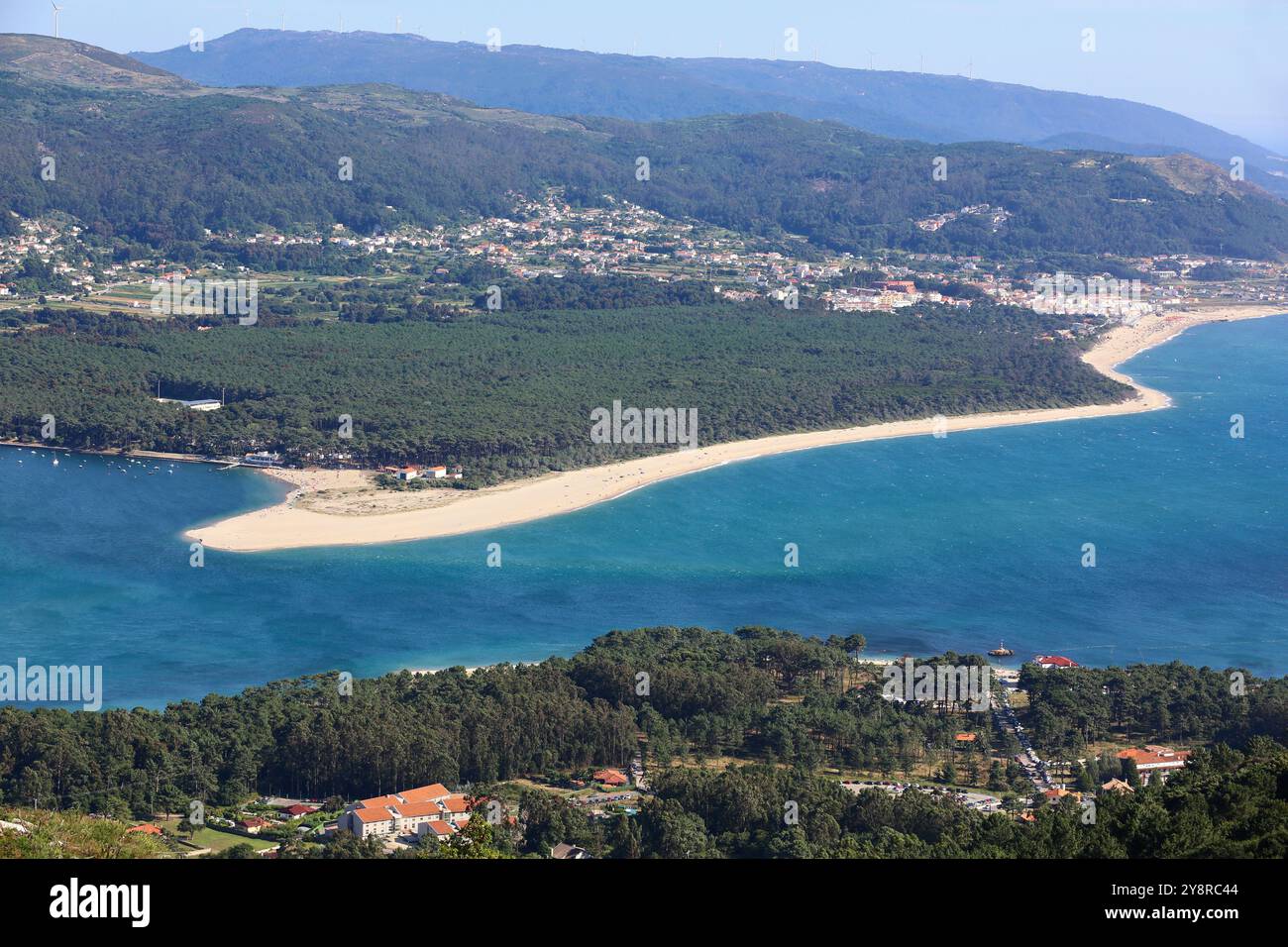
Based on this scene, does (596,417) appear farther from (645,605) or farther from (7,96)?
(7,96)

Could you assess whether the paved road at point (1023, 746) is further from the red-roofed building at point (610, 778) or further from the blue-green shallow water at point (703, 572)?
the red-roofed building at point (610, 778)

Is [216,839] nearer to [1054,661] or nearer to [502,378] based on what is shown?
[1054,661]

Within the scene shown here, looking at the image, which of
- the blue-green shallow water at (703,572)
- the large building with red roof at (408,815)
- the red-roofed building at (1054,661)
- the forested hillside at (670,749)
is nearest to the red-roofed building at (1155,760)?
the forested hillside at (670,749)

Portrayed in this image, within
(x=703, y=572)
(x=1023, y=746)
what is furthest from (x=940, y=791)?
(x=703, y=572)

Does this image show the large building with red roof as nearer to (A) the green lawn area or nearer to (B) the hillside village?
(A) the green lawn area

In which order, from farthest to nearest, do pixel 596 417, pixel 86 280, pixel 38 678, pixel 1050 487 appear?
pixel 86 280, pixel 596 417, pixel 1050 487, pixel 38 678

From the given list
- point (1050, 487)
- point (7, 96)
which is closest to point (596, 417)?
point (1050, 487)
